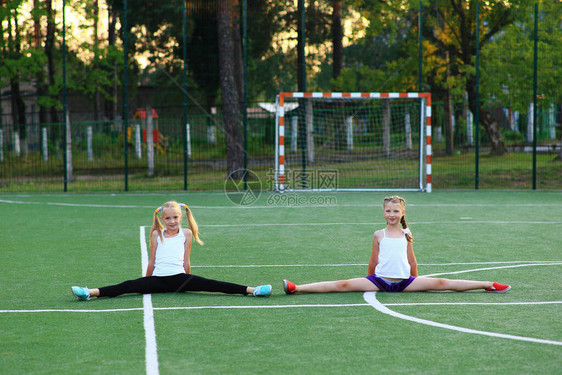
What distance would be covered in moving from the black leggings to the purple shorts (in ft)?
3.98

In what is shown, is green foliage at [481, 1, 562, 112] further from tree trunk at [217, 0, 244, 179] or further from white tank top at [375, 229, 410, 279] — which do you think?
white tank top at [375, 229, 410, 279]

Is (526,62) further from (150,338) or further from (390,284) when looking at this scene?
(150,338)

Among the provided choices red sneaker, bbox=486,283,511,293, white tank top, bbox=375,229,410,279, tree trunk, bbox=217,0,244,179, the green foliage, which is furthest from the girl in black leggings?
the green foliage

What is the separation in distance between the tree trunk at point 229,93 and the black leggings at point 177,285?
1528cm

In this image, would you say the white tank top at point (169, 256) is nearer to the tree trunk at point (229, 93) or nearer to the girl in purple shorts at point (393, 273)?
the girl in purple shorts at point (393, 273)

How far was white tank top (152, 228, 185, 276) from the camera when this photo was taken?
6539mm

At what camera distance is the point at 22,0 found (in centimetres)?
2303

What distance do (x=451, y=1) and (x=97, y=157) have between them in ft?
46.8

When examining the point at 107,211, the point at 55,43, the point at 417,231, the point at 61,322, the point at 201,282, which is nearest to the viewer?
the point at 61,322

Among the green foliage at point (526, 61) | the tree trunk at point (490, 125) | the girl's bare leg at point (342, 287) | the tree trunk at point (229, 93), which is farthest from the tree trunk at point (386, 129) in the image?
the girl's bare leg at point (342, 287)

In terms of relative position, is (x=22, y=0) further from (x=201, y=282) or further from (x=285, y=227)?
(x=201, y=282)

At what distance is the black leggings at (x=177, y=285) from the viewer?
21.4 feet

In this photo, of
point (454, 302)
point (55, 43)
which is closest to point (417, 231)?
point (454, 302)

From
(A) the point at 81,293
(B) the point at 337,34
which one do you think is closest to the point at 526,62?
(B) the point at 337,34
